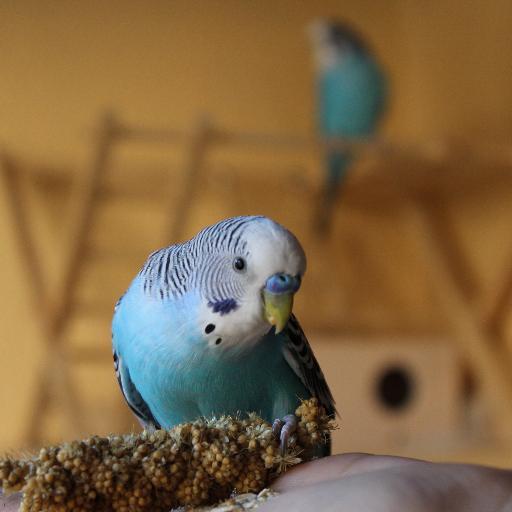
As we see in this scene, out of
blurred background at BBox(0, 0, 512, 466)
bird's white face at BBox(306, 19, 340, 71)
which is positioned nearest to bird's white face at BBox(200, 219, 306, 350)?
blurred background at BBox(0, 0, 512, 466)

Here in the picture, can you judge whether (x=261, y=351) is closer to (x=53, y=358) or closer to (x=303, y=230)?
(x=53, y=358)

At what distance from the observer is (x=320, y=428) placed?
2.03 feet

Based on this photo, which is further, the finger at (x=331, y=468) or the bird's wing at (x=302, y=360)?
the bird's wing at (x=302, y=360)

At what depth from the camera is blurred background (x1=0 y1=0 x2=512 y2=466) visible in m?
2.07

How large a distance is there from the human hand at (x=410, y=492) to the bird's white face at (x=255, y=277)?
13 centimetres

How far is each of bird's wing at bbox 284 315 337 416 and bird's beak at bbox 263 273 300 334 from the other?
10cm

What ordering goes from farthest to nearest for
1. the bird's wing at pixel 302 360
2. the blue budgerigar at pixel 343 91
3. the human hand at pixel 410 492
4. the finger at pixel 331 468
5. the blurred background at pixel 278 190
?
the blue budgerigar at pixel 343 91
the blurred background at pixel 278 190
the bird's wing at pixel 302 360
the finger at pixel 331 468
the human hand at pixel 410 492

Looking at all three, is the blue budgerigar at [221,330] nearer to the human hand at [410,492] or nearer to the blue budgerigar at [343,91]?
the human hand at [410,492]

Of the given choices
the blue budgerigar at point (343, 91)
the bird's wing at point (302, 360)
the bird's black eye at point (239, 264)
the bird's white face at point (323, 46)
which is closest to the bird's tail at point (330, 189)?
the blue budgerigar at point (343, 91)

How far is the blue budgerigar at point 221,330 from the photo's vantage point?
0.61 metres

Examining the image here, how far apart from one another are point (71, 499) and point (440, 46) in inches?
101

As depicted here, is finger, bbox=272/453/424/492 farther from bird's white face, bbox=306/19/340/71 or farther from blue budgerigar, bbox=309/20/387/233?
bird's white face, bbox=306/19/340/71

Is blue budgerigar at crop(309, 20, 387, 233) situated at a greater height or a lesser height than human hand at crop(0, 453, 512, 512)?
greater

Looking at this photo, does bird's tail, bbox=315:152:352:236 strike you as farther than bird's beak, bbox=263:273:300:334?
Yes
